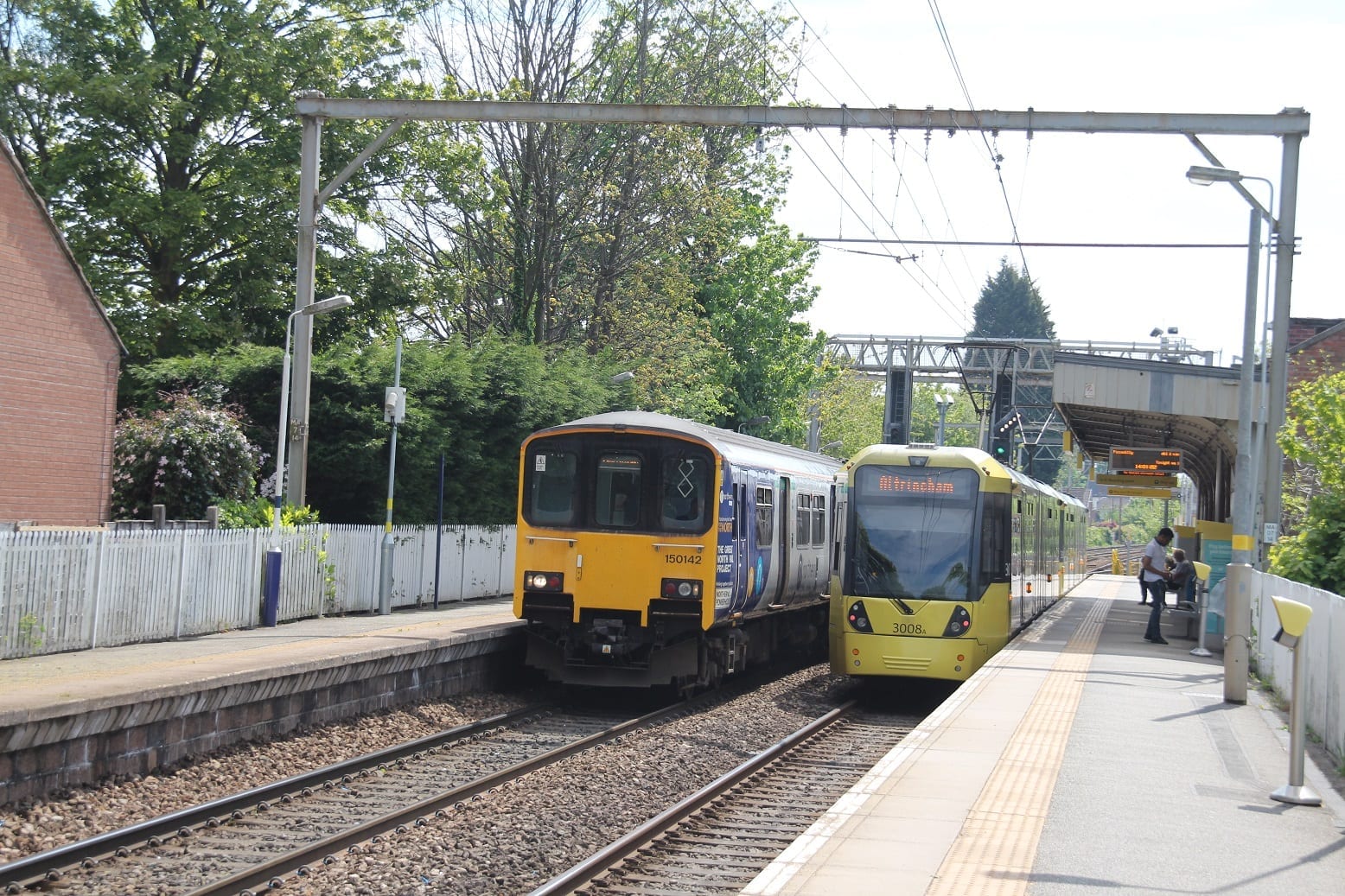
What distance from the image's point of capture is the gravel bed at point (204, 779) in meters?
9.40

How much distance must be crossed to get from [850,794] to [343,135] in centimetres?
2705

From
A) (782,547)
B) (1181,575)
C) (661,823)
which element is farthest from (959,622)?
(1181,575)

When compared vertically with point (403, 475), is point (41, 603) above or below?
below

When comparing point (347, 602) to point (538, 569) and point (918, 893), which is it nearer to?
point (538, 569)

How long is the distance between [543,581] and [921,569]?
178 inches

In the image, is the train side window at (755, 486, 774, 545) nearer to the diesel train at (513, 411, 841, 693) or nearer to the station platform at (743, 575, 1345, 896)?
the diesel train at (513, 411, 841, 693)

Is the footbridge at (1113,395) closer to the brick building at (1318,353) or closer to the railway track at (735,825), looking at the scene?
the brick building at (1318,353)

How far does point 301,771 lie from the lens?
12141mm

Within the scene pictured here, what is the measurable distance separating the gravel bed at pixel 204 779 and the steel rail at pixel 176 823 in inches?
14.7

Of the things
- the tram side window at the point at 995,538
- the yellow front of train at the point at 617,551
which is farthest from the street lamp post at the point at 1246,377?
the yellow front of train at the point at 617,551

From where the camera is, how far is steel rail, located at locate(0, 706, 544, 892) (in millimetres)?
8164

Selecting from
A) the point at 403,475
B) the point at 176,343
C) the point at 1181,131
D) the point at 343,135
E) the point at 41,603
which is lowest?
the point at 41,603

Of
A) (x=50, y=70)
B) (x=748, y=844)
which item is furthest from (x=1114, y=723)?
(x=50, y=70)

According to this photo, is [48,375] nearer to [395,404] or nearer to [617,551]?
[395,404]
